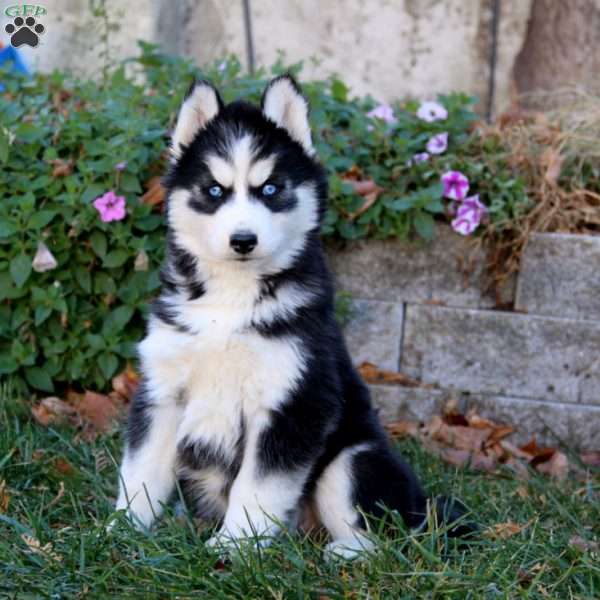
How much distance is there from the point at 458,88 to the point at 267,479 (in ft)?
15.8

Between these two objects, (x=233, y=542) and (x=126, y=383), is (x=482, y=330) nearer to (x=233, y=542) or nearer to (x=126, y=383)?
(x=126, y=383)

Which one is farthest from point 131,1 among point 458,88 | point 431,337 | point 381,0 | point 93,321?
point 431,337

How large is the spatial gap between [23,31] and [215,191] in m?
3.41

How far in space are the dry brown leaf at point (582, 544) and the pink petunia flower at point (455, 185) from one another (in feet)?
6.85

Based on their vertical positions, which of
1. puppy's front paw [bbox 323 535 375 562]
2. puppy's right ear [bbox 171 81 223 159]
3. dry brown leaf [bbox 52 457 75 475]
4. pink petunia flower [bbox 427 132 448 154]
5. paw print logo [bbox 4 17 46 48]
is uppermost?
puppy's right ear [bbox 171 81 223 159]

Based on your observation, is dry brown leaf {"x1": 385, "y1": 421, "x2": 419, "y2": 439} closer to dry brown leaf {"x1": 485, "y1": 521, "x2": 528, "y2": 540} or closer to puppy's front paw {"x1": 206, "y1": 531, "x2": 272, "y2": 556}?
dry brown leaf {"x1": 485, "y1": 521, "x2": 528, "y2": 540}

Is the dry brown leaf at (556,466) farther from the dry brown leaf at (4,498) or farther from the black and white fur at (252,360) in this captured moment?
the dry brown leaf at (4,498)

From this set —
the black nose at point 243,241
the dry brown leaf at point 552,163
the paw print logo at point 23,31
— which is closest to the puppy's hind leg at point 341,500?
the black nose at point 243,241

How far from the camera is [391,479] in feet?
11.0

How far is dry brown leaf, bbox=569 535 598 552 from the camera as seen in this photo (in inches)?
122

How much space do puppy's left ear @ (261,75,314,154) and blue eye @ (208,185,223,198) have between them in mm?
336

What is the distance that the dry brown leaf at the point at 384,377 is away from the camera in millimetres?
5070

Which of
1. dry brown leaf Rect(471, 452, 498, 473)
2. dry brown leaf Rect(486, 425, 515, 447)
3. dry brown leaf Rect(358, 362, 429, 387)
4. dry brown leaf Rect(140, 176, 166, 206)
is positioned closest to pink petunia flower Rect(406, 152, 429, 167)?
dry brown leaf Rect(358, 362, 429, 387)

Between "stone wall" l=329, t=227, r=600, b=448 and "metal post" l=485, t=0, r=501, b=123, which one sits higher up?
"metal post" l=485, t=0, r=501, b=123
